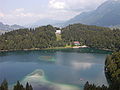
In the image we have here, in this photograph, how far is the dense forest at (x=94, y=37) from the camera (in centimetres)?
10532

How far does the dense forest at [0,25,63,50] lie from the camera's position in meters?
106

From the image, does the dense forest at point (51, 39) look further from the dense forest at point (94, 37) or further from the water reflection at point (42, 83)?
the water reflection at point (42, 83)

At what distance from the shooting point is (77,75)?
52938mm

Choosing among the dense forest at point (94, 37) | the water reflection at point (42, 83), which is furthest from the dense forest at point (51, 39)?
the water reflection at point (42, 83)

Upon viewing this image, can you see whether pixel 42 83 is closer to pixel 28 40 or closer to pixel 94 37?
pixel 28 40

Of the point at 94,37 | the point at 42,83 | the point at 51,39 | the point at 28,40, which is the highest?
the point at 94,37

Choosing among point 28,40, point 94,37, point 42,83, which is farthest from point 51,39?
point 42,83

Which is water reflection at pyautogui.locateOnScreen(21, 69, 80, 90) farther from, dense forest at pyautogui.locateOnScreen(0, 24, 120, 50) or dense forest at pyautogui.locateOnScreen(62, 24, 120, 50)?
dense forest at pyautogui.locateOnScreen(62, 24, 120, 50)

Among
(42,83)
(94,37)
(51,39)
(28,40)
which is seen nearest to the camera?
→ (42,83)

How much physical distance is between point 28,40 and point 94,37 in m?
41.6

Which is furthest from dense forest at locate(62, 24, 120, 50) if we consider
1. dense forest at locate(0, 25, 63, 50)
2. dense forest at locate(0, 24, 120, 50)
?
dense forest at locate(0, 25, 63, 50)

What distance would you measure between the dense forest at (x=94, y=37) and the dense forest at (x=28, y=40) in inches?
417

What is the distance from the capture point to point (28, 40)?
11225 cm

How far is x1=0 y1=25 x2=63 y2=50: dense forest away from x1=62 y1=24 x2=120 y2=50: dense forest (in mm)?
10593
